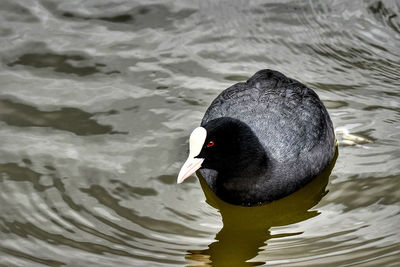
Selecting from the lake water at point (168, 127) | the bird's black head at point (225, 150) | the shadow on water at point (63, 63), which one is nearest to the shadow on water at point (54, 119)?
the lake water at point (168, 127)

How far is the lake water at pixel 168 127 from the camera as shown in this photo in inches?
213

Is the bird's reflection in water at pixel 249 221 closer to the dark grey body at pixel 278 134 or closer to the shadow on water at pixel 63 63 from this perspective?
the dark grey body at pixel 278 134

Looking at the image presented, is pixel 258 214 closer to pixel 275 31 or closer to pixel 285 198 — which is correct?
pixel 285 198

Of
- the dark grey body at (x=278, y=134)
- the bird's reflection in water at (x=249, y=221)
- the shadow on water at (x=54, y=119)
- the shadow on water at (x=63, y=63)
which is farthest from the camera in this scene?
the shadow on water at (x=63, y=63)

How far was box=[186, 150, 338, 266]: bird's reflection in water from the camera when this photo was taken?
17.6 ft

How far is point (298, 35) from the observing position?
26.7 feet

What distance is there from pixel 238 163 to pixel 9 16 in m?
3.74

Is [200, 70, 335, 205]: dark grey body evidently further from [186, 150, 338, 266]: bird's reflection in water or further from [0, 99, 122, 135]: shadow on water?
[0, 99, 122, 135]: shadow on water

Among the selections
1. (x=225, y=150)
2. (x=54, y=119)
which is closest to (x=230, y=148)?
(x=225, y=150)

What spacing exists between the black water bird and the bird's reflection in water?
0.25 feet

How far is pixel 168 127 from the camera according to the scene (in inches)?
266

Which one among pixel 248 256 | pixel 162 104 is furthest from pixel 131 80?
pixel 248 256

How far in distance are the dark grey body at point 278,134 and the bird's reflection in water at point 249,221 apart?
0.26 feet

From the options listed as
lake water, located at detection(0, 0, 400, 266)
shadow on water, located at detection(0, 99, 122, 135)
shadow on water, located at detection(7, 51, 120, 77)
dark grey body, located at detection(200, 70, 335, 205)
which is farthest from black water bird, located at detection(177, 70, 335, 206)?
shadow on water, located at detection(7, 51, 120, 77)
